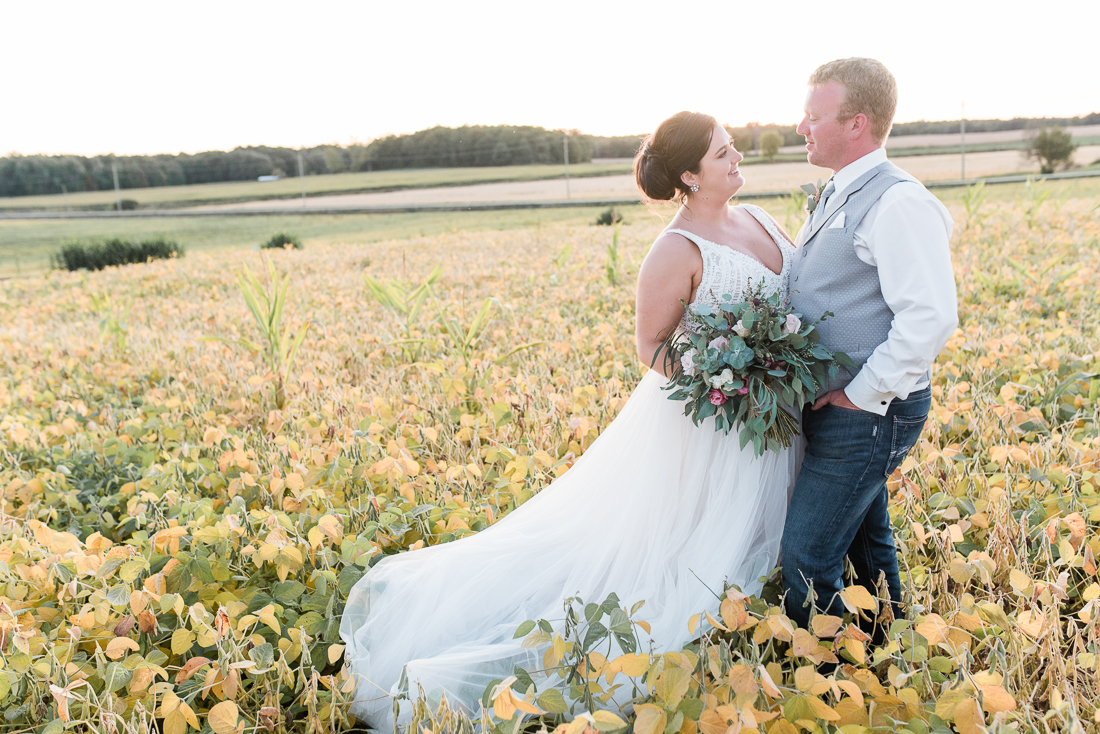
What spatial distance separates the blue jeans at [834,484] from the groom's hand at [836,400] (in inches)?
0.8

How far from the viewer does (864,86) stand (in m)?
1.91

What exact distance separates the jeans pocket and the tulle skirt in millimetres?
391

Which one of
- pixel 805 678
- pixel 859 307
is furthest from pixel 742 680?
pixel 859 307

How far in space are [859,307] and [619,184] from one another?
38.0 meters

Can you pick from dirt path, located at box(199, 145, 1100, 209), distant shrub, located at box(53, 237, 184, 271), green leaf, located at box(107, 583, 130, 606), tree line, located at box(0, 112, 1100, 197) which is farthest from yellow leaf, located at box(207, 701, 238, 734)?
tree line, located at box(0, 112, 1100, 197)

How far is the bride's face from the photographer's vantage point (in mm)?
2340

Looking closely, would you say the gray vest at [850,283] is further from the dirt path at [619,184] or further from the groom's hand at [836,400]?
the dirt path at [619,184]

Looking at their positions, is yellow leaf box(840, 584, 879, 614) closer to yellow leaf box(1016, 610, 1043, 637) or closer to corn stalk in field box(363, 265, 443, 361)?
yellow leaf box(1016, 610, 1043, 637)

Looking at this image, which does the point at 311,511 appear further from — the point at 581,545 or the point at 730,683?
the point at 730,683

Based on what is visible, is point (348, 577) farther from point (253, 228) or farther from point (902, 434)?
point (253, 228)

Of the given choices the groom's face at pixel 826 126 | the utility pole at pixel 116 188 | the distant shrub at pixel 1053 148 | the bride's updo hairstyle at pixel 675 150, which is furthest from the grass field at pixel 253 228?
the groom's face at pixel 826 126

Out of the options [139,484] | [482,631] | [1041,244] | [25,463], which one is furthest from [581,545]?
[1041,244]

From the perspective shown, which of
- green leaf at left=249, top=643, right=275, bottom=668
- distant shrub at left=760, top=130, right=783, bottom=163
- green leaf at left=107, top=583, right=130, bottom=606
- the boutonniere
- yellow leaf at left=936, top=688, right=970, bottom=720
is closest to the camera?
yellow leaf at left=936, top=688, right=970, bottom=720

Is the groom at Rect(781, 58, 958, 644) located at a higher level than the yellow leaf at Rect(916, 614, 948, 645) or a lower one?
higher
